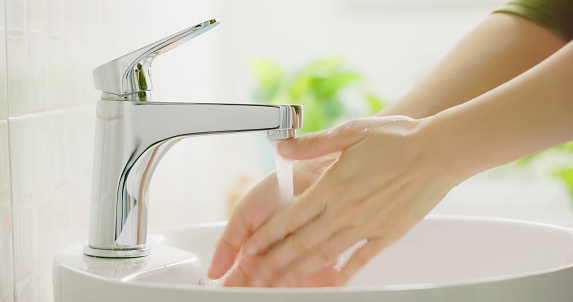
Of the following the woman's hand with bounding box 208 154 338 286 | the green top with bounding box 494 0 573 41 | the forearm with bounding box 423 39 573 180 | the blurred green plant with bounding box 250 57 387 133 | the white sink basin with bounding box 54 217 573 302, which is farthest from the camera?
the blurred green plant with bounding box 250 57 387 133

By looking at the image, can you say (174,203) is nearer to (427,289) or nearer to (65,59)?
(65,59)

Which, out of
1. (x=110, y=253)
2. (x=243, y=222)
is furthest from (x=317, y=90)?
(x=110, y=253)

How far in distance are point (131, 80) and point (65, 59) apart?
0.16m

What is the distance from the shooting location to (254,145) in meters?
1.69

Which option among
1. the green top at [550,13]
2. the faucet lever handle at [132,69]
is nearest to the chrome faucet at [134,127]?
the faucet lever handle at [132,69]

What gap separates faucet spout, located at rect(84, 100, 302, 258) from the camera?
44 centimetres

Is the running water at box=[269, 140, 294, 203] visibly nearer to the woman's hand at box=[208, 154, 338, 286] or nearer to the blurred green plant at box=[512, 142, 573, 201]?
the woman's hand at box=[208, 154, 338, 286]

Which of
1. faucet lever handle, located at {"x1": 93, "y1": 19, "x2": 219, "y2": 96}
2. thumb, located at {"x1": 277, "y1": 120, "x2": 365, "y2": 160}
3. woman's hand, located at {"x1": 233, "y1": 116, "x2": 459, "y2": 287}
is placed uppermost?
faucet lever handle, located at {"x1": 93, "y1": 19, "x2": 219, "y2": 96}

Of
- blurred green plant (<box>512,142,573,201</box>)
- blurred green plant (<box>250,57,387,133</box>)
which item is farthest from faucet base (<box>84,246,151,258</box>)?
blurred green plant (<box>512,142,573,201</box>)

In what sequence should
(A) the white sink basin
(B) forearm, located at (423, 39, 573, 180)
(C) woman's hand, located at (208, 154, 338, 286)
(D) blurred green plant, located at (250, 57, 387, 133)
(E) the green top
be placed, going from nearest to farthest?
(A) the white sink basin, (B) forearm, located at (423, 39, 573, 180), (C) woman's hand, located at (208, 154, 338, 286), (E) the green top, (D) blurred green plant, located at (250, 57, 387, 133)

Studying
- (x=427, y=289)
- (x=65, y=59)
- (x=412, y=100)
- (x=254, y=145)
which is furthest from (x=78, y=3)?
(x=254, y=145)

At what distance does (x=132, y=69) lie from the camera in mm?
444

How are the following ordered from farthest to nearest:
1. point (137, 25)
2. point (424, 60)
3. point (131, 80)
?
point (424, 60) < point (137, 25) < point (131, 80)

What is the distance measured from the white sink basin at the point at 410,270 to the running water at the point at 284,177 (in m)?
0.09
